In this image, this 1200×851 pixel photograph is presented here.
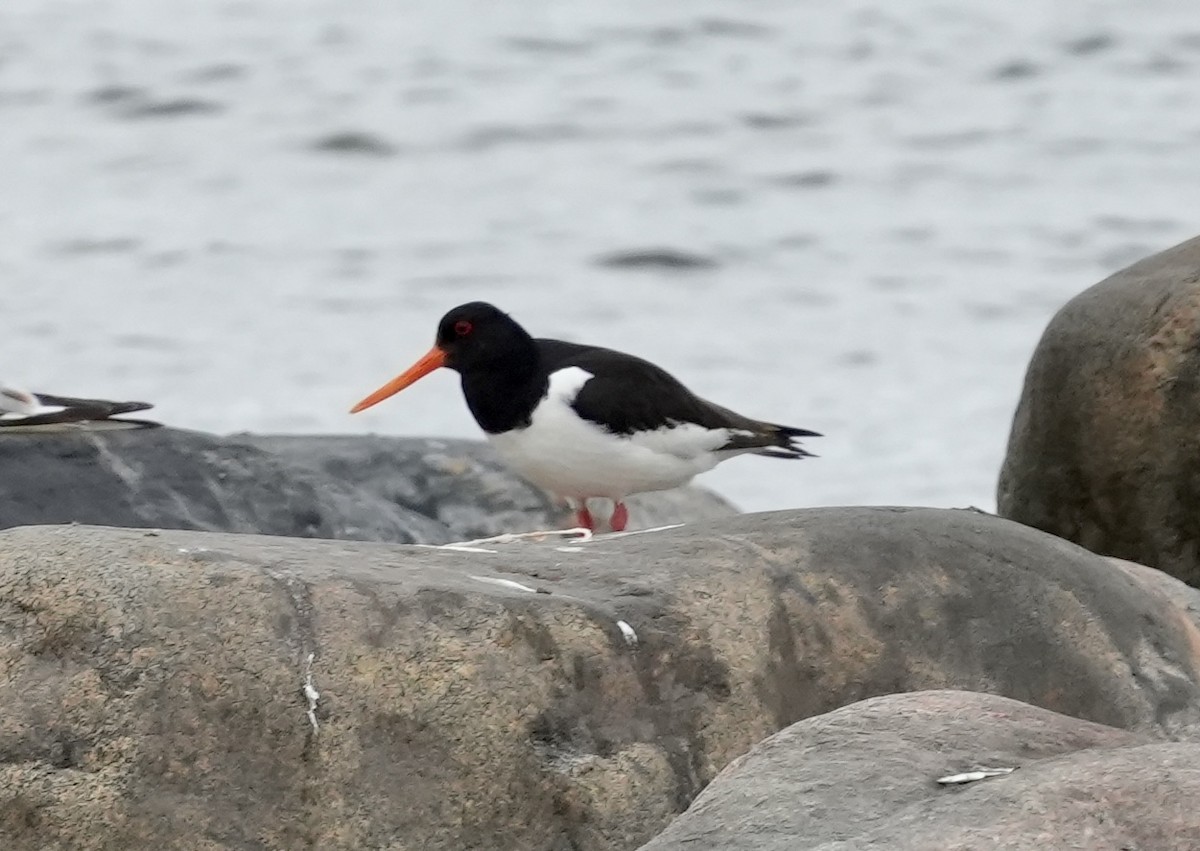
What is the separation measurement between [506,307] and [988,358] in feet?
9.50

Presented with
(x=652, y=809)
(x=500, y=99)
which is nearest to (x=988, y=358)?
(x=500, y=99)

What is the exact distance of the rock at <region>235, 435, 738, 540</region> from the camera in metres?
7.20

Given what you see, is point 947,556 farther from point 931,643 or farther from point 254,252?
point 254,252

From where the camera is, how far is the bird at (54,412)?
6066 millimetres

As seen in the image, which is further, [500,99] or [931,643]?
[500,99]

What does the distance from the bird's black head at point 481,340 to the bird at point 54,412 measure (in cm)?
106

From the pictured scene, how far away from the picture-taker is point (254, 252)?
14.5m

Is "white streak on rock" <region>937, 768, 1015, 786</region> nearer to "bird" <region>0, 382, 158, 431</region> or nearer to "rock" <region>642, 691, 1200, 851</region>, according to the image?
"rock" <region>642, 691, 1200, 851</region>

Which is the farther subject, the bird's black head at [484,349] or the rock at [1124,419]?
the bird's black head at [484,349]

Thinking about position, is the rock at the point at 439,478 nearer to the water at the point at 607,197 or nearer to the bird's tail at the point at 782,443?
the bird's tail at the point at 782,443

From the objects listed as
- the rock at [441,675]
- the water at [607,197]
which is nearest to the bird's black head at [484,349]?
the rock at [441,675]

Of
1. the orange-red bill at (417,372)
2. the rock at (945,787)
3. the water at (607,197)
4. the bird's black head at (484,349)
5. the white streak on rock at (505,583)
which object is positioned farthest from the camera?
the water at (607,197)

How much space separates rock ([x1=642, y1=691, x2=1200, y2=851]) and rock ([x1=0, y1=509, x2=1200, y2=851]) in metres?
0.12

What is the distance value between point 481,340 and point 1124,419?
2.03 meters
